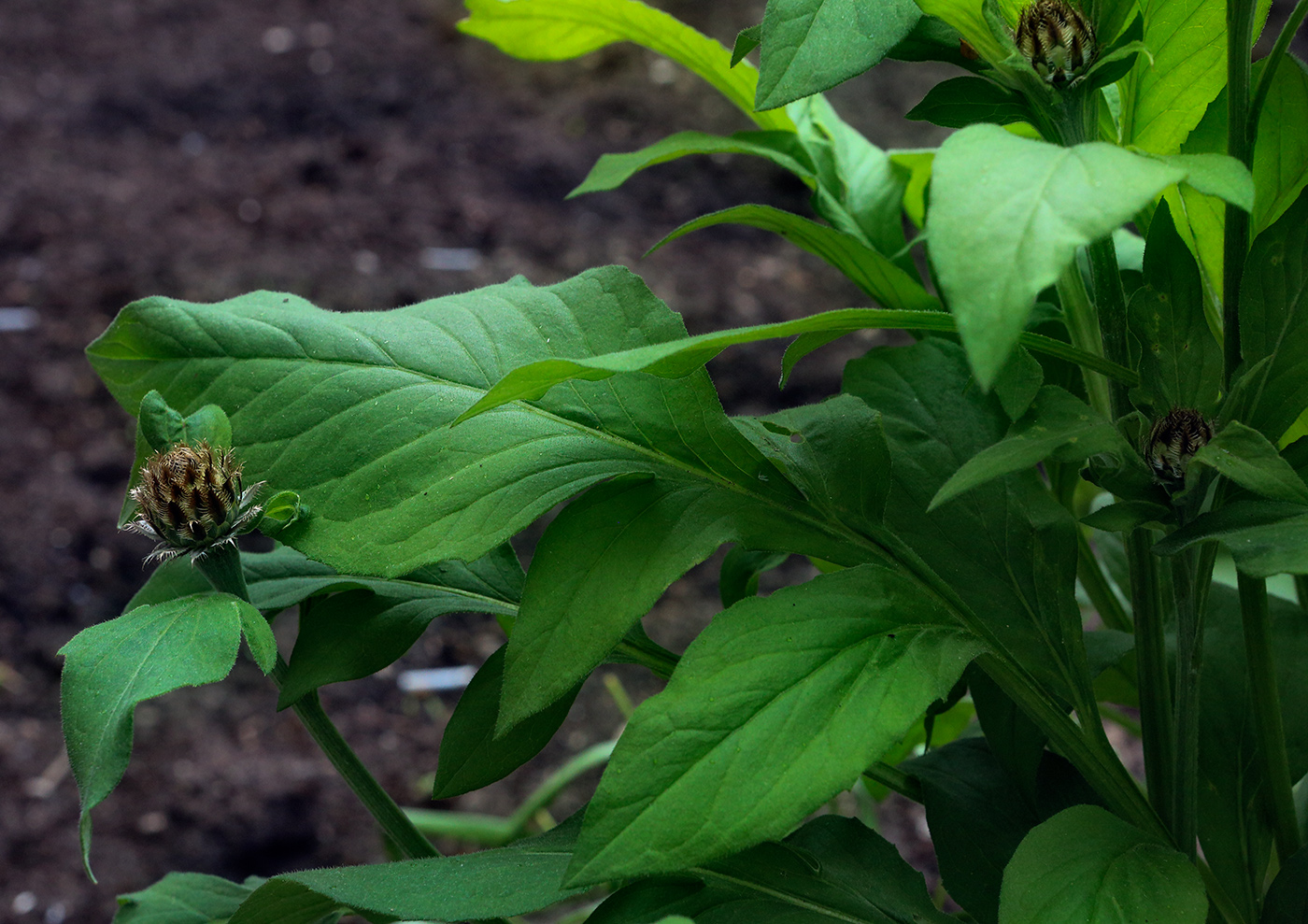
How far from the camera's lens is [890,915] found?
0.52 m

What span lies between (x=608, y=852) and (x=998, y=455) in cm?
18

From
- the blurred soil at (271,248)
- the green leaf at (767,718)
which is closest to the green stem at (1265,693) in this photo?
the green leaf at (767,718)

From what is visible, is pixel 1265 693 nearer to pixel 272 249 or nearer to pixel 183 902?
pixel 183 902

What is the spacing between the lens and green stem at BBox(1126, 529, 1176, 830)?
55 centimetres

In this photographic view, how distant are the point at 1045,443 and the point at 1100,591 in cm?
38

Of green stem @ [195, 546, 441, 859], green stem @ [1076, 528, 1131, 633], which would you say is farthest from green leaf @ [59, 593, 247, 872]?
green stem @ [1076, 528, 1131, 633]

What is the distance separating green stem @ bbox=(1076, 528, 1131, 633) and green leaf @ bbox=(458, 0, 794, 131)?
0.32 m

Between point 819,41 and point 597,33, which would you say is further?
point 597,33

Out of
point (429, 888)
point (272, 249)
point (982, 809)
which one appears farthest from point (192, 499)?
point (272, 249)

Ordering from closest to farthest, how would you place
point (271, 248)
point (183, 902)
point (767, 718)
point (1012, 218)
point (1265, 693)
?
point (1012, 218) < point (767, 718) < point (1265, 693) < point (183, 902) < point (271, 248)

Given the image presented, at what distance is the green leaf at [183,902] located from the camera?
2.13 ft

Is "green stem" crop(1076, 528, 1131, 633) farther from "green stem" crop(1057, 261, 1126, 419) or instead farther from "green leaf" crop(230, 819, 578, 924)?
"green leaf" crop(230, 819, 578, 924)

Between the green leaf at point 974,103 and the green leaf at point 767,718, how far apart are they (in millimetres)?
198

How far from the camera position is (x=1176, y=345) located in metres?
0.49
